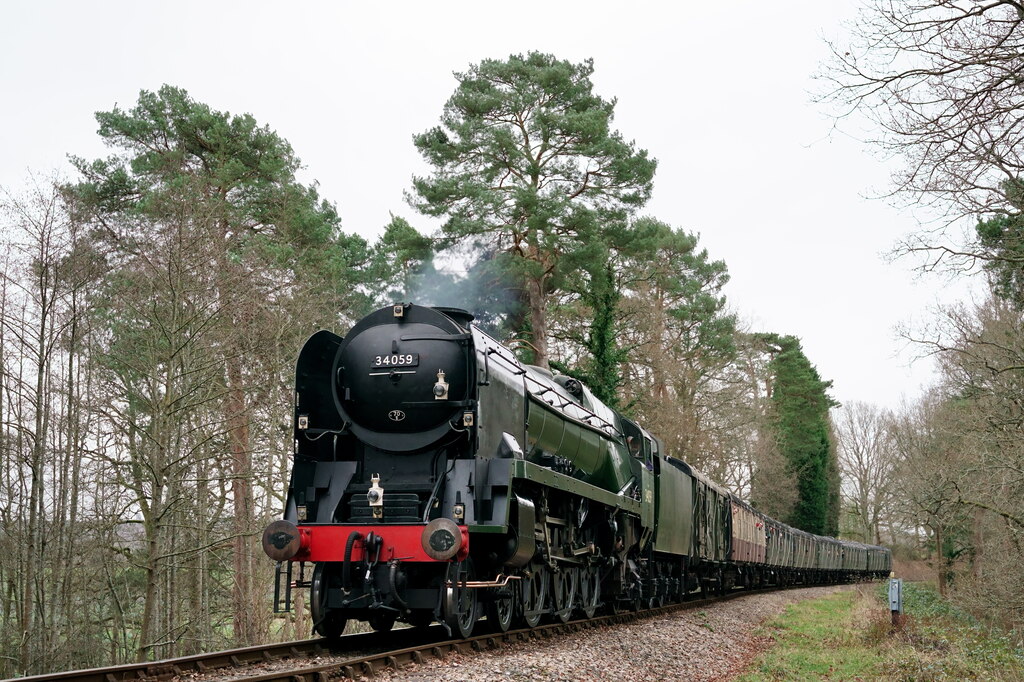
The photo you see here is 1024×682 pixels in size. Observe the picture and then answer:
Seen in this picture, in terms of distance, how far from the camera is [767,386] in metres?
51.0

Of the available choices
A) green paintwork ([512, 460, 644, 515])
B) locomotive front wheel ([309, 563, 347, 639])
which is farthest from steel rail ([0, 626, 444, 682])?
green paintwork ([512, 460, 644, 515])

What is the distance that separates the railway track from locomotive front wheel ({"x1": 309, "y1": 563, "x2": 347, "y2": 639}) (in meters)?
0.17

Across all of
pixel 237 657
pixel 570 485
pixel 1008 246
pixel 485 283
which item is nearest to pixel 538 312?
pixel 485 283

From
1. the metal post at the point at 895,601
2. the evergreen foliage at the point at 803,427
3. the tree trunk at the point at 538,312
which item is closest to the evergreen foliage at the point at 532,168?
the tree trunk at the point at 538,312

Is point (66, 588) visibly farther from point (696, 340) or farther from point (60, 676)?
point (696, 340)

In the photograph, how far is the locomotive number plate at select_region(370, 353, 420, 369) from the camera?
9.68 meters

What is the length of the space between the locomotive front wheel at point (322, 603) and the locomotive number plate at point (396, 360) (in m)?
2.15

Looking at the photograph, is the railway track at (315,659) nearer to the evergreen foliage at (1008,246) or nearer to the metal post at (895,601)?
the metal post at (895,601)

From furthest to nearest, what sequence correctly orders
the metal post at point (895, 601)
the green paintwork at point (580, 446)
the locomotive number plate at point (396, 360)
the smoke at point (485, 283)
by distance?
the smoke at point (485, 283), the metal post at point (895, 601), the green paintwork at point (580, 446), the locomotive number plate at point (396, 360)

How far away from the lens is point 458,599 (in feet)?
29.3

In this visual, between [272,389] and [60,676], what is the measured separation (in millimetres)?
11945

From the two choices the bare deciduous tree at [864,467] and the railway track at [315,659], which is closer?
the railway track at [315,659]

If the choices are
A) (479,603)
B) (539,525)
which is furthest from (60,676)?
(539,525)

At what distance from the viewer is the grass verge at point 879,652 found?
10.3 m
